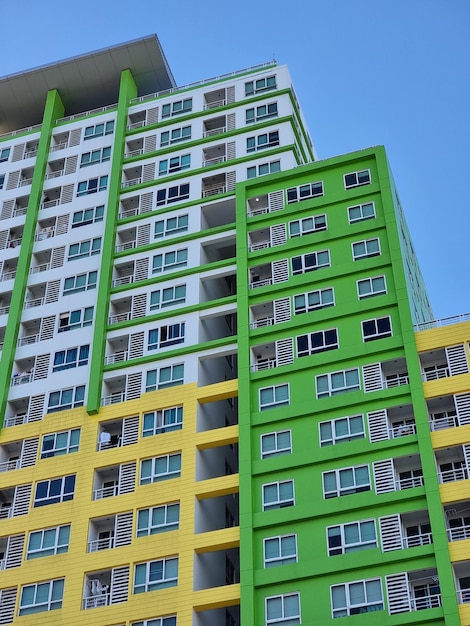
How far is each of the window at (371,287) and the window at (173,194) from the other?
1586cm

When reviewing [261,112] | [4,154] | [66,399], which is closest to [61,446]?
[66,399]

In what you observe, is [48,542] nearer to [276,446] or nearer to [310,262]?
[276,446]

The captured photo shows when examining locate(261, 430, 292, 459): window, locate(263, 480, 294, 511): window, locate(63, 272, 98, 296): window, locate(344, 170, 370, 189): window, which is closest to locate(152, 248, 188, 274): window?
Answer: locate(63, 272, 98, 296): window

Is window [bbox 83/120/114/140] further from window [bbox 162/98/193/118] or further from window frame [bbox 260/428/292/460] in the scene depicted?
window frame [bbox 260/428/292/460]

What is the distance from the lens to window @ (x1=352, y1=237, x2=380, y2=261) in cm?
6119

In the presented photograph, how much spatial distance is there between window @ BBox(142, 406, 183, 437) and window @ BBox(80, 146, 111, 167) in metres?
23.5

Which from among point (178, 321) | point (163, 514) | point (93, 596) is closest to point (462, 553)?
point (163, 514)

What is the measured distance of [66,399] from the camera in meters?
62.5

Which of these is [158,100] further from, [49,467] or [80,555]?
[80,555]

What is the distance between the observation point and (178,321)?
207 ft

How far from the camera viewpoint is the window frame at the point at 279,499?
53.1 m

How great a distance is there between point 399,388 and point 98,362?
18.8 meters

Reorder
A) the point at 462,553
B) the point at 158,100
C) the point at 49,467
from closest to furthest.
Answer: the point at 462,553
the point at 49,467
the point at 158,100

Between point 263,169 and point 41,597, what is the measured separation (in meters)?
31.3
